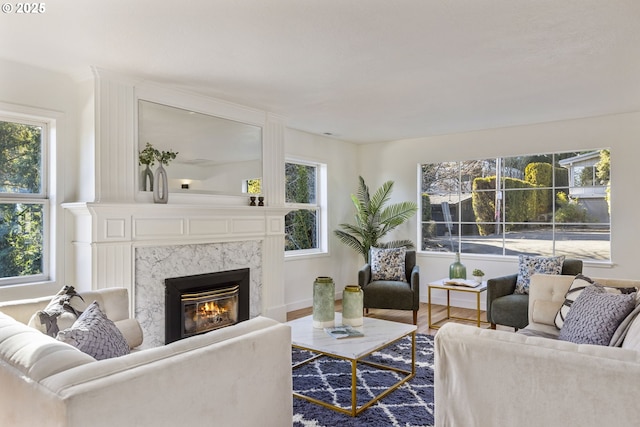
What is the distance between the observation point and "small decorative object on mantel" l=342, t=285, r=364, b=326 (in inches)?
125

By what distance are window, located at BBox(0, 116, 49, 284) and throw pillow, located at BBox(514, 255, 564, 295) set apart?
14.5 ft

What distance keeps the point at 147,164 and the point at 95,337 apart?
7.04ft

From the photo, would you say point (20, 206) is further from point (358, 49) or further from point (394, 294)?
point (394, 294)

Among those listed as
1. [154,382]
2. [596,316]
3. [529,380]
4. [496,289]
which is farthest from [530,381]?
[496,289]

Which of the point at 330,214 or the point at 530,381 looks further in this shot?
the point at 330,214

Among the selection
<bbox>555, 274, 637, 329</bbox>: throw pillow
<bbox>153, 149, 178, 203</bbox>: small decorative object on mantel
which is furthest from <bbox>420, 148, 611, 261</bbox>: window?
<bbox>153, 149, 178, 203</bbox>: small decorative object on mantel

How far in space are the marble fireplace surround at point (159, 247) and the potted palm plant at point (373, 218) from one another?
1736 millimetres

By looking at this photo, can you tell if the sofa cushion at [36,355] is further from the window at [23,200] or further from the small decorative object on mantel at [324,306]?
the window at [23,200]

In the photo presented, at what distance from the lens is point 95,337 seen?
178cm

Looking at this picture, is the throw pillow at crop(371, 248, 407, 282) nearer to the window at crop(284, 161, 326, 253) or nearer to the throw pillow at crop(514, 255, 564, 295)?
the window at crop(284, 161, 326, 253)

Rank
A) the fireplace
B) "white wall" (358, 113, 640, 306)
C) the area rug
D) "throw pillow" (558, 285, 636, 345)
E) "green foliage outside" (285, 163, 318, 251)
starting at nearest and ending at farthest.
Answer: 1. "throw pillow" (558, 285, 636, 345)
2. the area rug
3. the fireplace
4. "white wall" (358, 113, 640, 306)
5. "green foliage outside" (285, 163, 318, 251)

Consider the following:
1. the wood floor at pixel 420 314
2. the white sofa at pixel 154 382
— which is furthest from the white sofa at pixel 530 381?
the wood floor at pixel 420 314

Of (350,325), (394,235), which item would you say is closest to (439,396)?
(350,325)

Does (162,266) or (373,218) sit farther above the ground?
(373,218)
